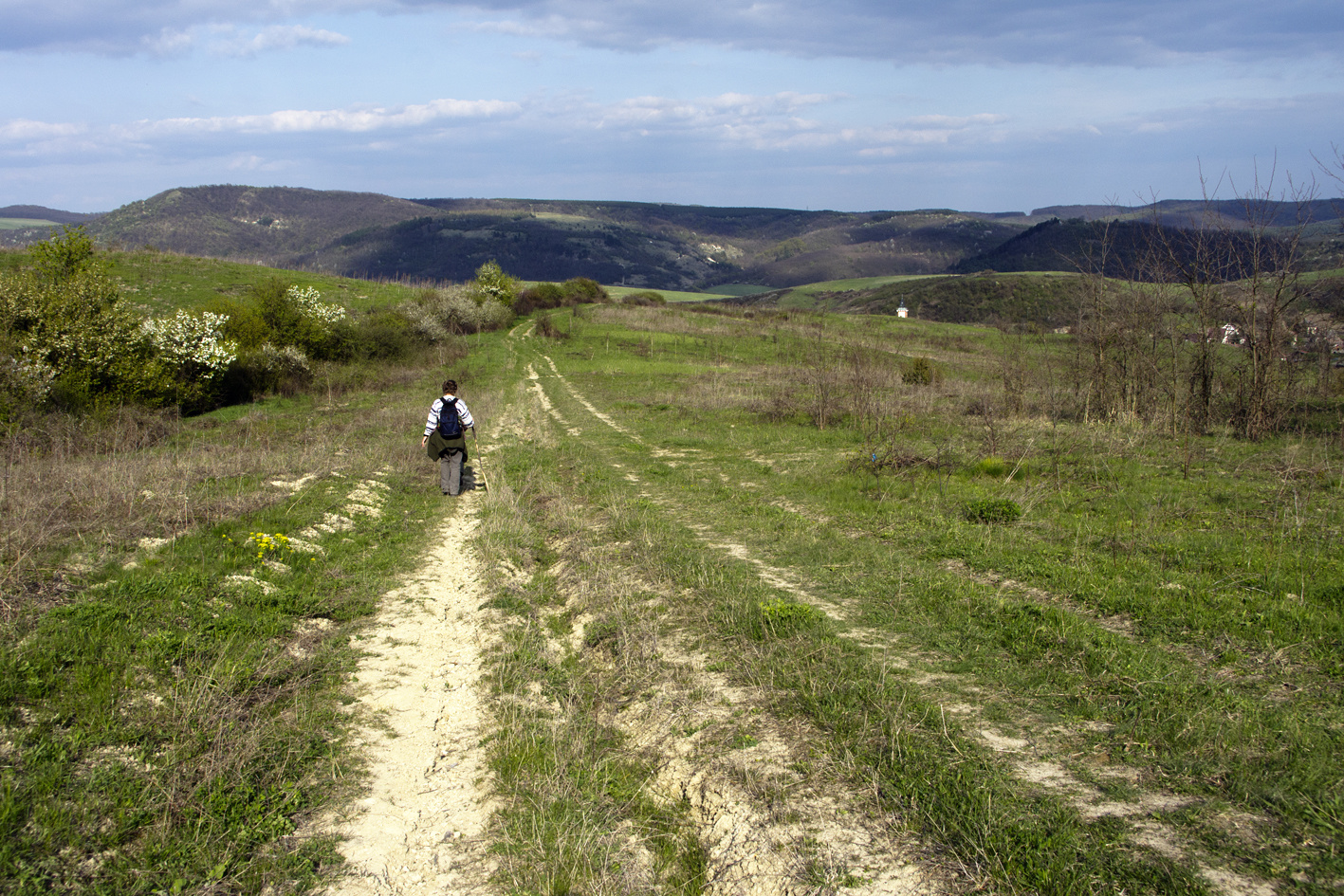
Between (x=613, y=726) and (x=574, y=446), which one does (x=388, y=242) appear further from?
(x=613, y=726)

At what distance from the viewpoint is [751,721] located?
4.88m

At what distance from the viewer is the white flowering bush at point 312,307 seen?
3503 centimetres

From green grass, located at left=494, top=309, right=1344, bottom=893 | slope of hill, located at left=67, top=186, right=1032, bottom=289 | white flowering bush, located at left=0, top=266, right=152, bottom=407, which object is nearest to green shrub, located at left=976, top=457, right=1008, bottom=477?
green grass, located at left=494, top=309, right=1344, bottom=893

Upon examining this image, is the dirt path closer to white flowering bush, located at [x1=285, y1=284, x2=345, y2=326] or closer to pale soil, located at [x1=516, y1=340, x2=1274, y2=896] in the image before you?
pale soil, located at [x1=516, y1=340, x2=1274, y2=896]

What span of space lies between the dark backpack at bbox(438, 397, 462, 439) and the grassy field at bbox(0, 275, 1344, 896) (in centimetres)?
121

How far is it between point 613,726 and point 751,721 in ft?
3.35

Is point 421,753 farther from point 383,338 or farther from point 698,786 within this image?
point 383,338

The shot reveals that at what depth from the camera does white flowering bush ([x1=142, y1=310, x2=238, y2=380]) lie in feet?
84.7

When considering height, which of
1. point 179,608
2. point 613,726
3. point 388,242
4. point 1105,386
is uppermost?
point 388,242

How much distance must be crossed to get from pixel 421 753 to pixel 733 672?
2306mm

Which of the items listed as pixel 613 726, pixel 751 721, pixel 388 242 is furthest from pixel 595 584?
pixel 388 242

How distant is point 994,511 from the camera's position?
31.5 ft

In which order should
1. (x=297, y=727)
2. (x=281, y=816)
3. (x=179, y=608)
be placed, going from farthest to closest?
1. (x=179, y=608)
2. (x=297, y=727)
3. (x=281, y=816)

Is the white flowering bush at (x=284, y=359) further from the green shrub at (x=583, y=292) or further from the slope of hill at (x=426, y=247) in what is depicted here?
the slope of hill at (x=426, y=247)
